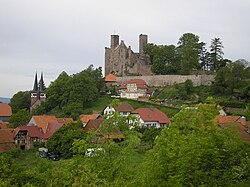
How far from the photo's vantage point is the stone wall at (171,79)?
215 ft

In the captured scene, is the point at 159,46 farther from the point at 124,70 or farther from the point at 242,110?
the point at 242,110

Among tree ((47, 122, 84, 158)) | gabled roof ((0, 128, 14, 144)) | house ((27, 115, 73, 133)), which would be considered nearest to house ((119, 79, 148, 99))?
house ((27, 115, 73, 133))

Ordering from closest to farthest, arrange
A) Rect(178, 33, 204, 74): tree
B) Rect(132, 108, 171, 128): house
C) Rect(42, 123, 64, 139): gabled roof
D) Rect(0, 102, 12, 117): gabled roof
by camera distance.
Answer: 1. Rect(42, 123, 64, 139): gabled roof
2. Rect(132, 108, 171, 128): house
3. Rect(0, 102, 12, 117): gabled roof
4. Rect(178, 33, 204, 74): tree

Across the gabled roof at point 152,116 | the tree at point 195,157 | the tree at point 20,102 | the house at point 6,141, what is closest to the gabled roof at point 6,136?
the house at point 6,141

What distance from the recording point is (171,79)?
69.3 metres

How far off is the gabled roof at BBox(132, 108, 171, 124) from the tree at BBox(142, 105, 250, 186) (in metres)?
30.6

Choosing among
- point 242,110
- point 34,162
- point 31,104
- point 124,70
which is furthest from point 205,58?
point 34,162

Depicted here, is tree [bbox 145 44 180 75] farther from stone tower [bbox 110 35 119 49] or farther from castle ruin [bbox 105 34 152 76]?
stone tower [bbox 110 35 119 49]

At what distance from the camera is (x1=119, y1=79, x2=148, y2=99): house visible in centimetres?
6694

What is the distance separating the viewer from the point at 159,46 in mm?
76500

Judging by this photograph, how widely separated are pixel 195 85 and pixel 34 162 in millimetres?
37417

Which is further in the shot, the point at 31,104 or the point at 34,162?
the point at 31,104

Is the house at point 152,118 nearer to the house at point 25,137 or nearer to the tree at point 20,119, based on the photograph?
the house at point 25,137

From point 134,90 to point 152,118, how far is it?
1717cm
